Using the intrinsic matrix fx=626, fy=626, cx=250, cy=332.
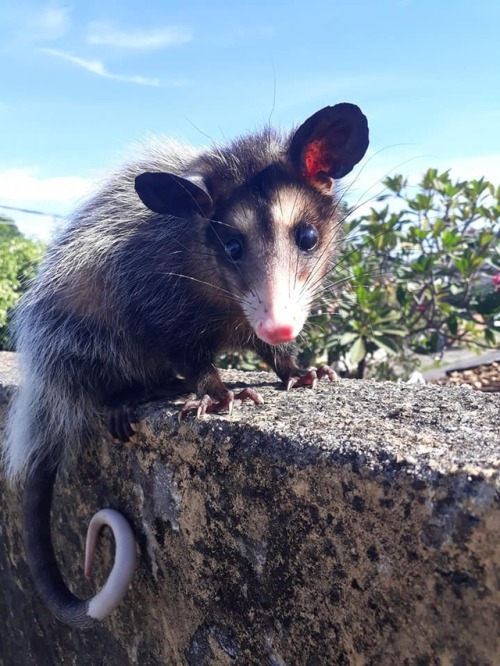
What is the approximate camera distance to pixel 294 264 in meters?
1.79

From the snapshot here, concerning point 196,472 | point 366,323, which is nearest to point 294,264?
point 196,472

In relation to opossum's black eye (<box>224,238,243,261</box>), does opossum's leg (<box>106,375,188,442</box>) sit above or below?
below

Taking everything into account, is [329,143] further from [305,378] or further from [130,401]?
[130,401]

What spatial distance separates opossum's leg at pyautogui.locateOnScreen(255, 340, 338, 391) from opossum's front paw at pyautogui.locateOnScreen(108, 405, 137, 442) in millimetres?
540

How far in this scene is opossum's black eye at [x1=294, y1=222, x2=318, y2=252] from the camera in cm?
187

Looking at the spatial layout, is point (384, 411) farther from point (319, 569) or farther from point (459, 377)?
point (459, 377)

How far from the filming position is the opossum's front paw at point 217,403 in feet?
5.31

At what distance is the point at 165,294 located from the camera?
6.57ft

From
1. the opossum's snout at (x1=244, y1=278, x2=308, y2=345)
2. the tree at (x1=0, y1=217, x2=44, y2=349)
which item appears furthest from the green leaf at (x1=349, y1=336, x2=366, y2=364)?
the tree at (x1=0, y1=217, x2=44, y2=349)

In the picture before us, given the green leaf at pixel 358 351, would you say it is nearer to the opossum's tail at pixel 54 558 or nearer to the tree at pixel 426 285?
the tree at pixel 426 285

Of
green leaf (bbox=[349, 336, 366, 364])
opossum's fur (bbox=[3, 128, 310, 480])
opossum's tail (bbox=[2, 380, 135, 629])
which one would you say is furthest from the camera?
green leaf (bbox=[349, 336, 366, 364])

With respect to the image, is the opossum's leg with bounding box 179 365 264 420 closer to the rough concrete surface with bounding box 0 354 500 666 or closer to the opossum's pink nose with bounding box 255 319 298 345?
the rough concrete surface with bounding box 0 354 500 666

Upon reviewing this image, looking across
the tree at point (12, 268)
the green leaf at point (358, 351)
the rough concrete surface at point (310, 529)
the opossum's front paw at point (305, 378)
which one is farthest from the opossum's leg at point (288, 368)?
the tree at point (12, 268)

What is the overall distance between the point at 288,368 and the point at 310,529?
0.97m
